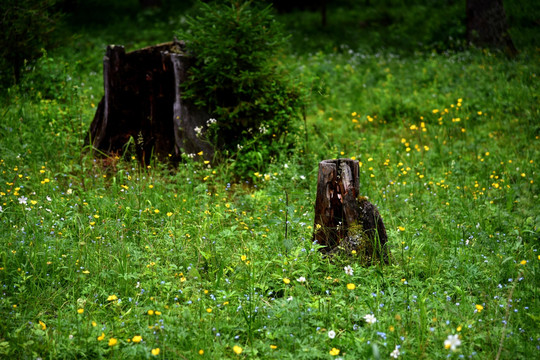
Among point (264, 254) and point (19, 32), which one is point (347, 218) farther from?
point (19, 32)

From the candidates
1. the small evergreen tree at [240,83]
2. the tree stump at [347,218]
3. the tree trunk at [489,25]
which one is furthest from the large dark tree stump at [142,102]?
the tree trunk at [489,25]

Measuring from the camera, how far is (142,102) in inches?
242

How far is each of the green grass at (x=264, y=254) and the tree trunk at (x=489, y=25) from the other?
4604 millimetres

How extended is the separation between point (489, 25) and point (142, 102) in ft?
30.2

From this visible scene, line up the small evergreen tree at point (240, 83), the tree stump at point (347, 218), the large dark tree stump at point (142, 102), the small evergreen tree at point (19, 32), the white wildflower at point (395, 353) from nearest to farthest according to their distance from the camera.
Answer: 1. the white wildflower at point (395, 353)
2. the tree stump at point (347, 218)
3. the small evergreen tree at point (240, 83)
4. the large dark tree stump at point (142, 102)
5. the small evergreen tree at point (19, 32)

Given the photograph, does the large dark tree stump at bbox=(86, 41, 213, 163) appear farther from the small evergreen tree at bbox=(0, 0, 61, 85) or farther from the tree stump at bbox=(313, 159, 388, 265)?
the small evergreen tree at bbox=(0, 0, 61, 85)

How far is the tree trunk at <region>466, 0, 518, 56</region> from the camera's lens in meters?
11.0

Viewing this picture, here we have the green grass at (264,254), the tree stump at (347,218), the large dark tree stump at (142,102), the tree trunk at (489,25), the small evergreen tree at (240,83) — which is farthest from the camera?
the tree trunk at (489,25)

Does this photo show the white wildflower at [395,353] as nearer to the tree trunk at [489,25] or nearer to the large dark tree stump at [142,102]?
the large dark tree stump at [142,102]

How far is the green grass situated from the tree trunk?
4.60 meters

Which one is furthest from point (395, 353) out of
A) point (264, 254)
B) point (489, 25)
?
A: point (489, 25)

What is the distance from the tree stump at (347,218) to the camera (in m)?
3.69

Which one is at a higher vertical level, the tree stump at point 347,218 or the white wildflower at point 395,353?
the tree stump at point 347,218

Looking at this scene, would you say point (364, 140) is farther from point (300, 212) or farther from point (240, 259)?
point (240, 259)
